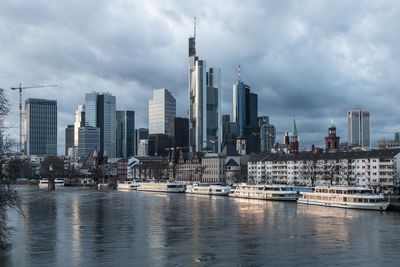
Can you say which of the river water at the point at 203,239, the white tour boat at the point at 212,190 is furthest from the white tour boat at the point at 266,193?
the river water at the point at 203,239

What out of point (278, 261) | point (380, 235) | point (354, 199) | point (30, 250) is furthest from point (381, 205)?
point (30, 250)

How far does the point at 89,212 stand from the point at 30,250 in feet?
147

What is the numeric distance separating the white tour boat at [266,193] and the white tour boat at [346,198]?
1177cm

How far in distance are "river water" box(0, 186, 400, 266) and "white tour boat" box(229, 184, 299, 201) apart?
45619mm

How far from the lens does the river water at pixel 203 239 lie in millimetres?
49375

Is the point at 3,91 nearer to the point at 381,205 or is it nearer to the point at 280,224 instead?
the point at 280,224

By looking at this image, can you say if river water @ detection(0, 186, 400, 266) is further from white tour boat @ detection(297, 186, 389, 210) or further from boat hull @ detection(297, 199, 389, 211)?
white tour boat @ detection(297, 186, 389, 210)

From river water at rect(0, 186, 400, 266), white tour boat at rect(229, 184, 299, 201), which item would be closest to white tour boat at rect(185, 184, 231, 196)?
white tour boat at rect(229, 184, 299, 201)

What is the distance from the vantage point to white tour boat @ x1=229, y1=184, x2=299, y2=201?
139m

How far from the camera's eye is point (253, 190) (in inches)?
5935

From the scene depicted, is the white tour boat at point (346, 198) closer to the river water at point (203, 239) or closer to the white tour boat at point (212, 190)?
the river water at point (203, 239)

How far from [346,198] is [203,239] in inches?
2206

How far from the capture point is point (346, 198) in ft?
364

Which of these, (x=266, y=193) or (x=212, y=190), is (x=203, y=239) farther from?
(x=212, y=190)
